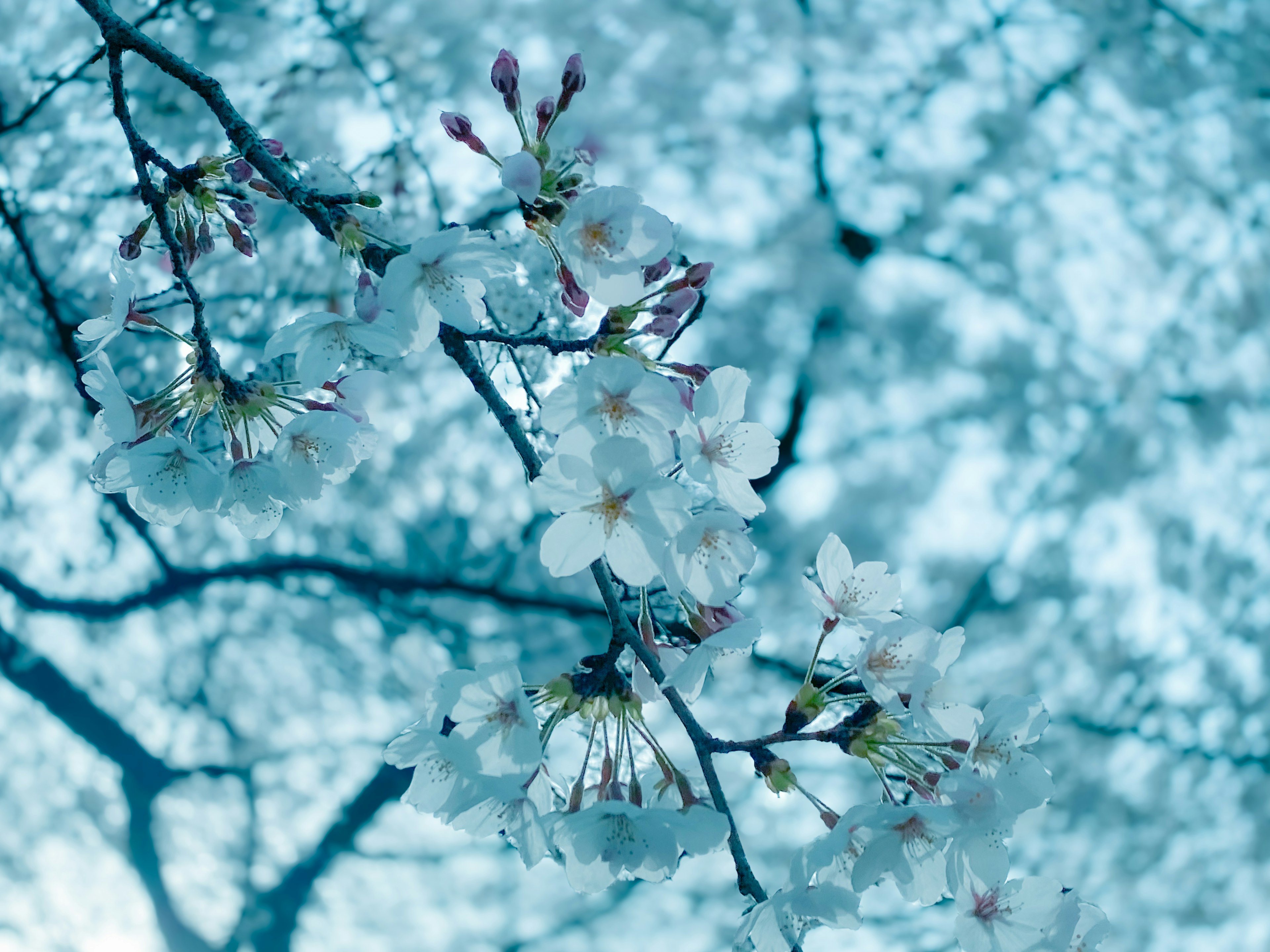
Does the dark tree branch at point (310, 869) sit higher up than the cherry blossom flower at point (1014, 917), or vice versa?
the dark tree branch at point (310, 869)

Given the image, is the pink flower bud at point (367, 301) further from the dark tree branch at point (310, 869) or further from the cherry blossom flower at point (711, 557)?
the dark tree branch at point (310, 869)

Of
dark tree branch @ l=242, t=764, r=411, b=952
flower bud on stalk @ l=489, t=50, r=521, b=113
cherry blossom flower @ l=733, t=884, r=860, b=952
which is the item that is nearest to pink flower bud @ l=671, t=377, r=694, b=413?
flower bud on stalk @ l=489, t=50, r=521, b=113

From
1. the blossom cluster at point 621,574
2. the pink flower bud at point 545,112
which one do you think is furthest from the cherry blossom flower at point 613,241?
the pink flower bud at point 545,112

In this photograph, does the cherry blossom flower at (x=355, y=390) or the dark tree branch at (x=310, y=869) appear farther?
the dark tree branch at (x=310, y=869)

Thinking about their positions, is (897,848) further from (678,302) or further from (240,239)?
(240,239)

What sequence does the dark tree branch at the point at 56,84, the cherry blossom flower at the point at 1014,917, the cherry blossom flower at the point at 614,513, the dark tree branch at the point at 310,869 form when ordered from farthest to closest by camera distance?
1. the dark tree branch at the point at 310,869
2. the dark tree branch at the point at 56,84
3. the cherry blossom flower at the point at 1014,917
4. the cherry blossom flower at the point at 614,513

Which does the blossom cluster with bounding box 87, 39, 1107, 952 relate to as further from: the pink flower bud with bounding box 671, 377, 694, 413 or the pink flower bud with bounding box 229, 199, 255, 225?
the pink flower bud with bounding box 229, 199, 255, 225

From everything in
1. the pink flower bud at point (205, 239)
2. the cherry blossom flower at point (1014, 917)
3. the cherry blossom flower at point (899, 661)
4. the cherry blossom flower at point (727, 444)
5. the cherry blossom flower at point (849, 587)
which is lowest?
the cherry blossom flower at point (1014, 917)

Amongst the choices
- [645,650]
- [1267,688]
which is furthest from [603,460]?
[1267,688]
